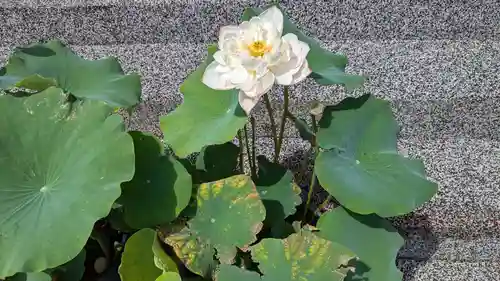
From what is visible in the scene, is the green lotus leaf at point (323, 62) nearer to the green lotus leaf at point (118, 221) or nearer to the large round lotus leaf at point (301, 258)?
the large round lotus leaf at point (301, 258)

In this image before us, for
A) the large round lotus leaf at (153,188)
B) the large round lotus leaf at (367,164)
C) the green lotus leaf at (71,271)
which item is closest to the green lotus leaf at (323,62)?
the large round lotus leaf at (367,164)

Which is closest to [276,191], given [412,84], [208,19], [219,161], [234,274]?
[219,161]

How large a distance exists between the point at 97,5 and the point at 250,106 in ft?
2.85

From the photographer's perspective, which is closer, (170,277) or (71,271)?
(170,277)

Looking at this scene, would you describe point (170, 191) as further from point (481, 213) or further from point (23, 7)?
point (23, 7)

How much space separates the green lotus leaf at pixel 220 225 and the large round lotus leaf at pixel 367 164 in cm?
11

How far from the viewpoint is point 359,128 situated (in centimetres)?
101

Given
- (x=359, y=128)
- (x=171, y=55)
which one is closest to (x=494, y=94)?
(x=359, y=128)

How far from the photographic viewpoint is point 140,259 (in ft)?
3.08

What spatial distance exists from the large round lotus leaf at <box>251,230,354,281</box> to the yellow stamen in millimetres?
258

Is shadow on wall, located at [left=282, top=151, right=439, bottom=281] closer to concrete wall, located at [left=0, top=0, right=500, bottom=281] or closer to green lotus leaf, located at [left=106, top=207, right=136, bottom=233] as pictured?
concrete wall, located at [left=0, top=0, right=500, bottom=281]

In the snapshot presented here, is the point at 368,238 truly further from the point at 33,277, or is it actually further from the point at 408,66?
the point at 408,66

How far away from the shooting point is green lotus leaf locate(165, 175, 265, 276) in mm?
925

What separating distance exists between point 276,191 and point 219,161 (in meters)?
0.11
